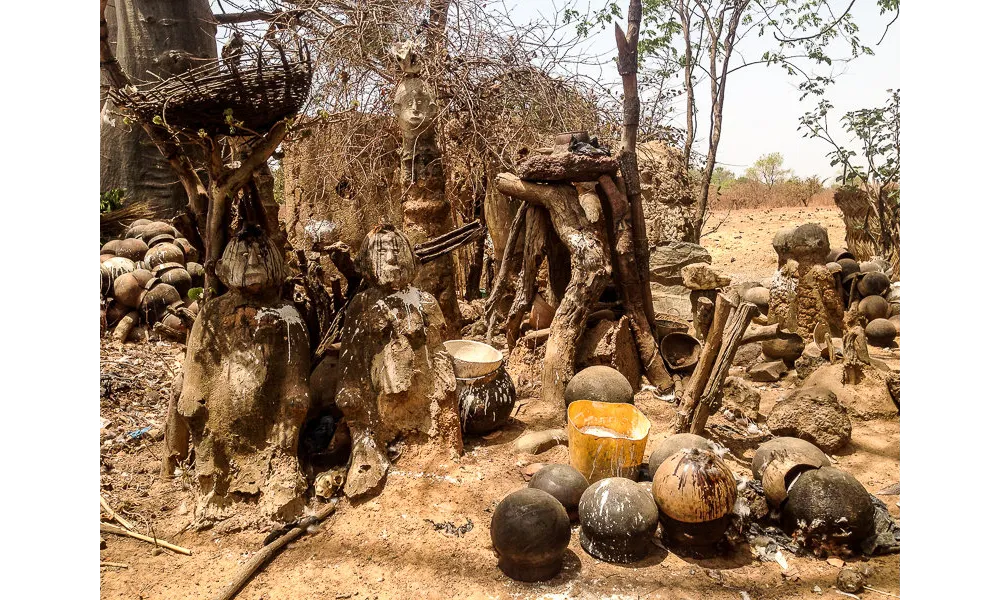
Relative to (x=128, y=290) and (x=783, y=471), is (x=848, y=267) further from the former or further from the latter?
(x=128, y=290)

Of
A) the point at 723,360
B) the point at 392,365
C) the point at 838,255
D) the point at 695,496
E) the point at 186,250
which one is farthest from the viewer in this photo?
the point at 838,255

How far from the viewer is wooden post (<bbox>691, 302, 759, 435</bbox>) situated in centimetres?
367

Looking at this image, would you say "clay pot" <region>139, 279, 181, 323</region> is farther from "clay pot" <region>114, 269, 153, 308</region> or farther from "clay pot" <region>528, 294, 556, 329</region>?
"clay pot" <region>528, 294, 556, 329</region>

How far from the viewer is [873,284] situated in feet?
22.0

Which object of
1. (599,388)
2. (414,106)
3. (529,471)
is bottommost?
(529,471)

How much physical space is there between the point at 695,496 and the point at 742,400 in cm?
200

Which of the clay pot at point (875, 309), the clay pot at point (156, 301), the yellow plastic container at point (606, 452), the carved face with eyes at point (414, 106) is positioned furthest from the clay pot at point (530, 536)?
the clay pot at point (875, 309)

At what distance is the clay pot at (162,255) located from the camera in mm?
6344

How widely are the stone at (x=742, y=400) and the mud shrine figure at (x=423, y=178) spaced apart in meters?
2.21

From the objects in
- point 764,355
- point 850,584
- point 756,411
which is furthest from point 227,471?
point 764,355

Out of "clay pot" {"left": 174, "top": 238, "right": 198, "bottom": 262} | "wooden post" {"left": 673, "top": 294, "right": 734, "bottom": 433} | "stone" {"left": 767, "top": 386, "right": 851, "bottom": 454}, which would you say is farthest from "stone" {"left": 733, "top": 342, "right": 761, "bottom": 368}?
"clay pot" {"left": 174, "top": 238, "right": 198, "bottom": 262}

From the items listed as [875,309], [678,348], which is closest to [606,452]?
[678,348]

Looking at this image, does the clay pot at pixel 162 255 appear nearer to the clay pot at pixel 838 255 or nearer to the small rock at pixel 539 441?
the small rock at pixel 539 441

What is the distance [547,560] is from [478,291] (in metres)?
5.56
